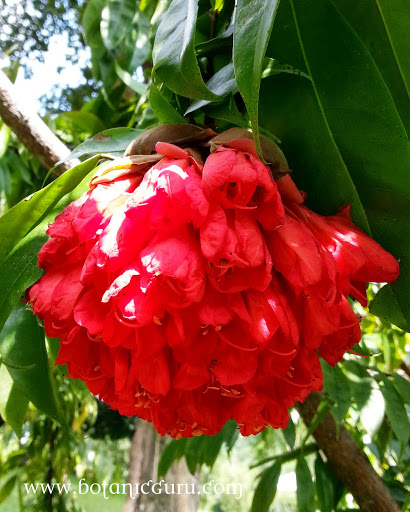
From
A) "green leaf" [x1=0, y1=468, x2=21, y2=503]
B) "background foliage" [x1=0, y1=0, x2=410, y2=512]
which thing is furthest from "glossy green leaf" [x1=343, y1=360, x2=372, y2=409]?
"green leaf" [x1=0, y1=468, x2=21, y2=503]

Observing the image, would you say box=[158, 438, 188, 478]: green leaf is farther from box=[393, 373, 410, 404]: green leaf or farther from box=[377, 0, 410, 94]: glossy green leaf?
box=[377, 0, 410, 94]: glossy green leaf

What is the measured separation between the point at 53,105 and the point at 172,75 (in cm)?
240

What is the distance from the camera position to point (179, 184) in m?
0.34

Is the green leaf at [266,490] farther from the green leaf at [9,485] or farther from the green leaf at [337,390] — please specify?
the green leaf at [9,485]

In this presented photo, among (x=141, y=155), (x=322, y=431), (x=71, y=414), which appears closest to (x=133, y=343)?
(x=141, y=155)

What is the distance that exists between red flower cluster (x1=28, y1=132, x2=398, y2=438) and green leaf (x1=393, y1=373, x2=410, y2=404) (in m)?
0.58

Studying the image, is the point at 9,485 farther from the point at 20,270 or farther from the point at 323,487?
the point at 20,270

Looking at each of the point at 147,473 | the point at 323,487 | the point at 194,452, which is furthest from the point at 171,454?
the point at 147,473

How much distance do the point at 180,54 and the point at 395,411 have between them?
707 mm

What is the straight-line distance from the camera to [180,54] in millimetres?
413

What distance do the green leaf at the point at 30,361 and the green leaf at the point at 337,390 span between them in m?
0.43

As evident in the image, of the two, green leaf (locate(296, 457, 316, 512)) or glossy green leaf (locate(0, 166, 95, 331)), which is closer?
glossy green leaf (locate(0, 166, 95, 331))

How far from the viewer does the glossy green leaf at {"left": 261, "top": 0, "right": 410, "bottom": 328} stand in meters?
0.39

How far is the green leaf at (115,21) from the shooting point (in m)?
0.96
